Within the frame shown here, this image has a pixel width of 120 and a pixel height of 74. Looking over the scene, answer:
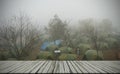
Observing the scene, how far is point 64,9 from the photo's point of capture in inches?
196

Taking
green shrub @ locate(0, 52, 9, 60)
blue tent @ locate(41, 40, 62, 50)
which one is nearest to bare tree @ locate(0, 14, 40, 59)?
green shrub @ locate(0, 52, 9, 60)

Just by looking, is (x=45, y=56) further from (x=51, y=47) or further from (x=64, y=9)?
(x=64, y=9)

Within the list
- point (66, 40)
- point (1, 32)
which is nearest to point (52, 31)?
point (66, 40)

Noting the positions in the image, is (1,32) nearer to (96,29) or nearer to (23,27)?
(23,27)

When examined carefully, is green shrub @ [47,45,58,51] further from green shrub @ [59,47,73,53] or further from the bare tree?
the bare tree

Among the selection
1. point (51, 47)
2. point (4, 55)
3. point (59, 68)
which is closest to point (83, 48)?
point (51, 47)

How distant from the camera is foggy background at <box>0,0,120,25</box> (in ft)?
16.0

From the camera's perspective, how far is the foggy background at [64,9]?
489cm

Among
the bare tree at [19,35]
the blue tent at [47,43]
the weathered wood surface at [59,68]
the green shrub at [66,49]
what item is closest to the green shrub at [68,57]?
the green shrub at [66,49]

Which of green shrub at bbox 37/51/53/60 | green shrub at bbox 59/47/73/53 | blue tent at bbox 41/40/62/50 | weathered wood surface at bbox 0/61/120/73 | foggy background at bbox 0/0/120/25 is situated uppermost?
foggy background at bbox 0/0/120/25

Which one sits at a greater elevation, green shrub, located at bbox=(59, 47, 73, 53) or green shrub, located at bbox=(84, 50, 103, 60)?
green shrub, located at bbox=(59, 47, 73, 53)

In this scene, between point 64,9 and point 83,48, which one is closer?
point 83,48

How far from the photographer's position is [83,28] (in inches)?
195

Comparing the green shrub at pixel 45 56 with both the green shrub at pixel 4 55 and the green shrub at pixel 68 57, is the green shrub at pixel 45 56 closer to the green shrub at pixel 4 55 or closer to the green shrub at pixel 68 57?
the green shrub at pixel 68 57
